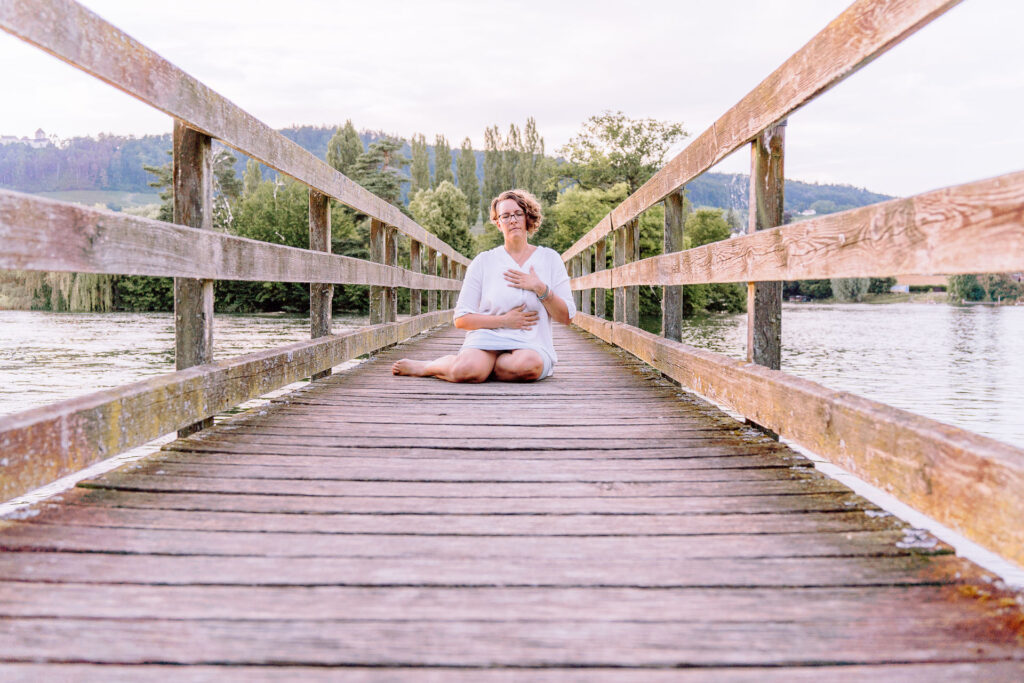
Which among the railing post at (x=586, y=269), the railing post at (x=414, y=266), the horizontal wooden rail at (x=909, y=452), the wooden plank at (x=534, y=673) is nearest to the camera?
the wooden plank at (x=534, y=673)

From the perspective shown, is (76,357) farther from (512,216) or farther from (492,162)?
(492,162)

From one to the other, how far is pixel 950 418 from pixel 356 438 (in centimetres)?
587

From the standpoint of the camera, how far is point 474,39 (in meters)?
37.3

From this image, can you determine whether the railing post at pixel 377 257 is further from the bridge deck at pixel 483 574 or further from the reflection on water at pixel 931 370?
the reflection on water at pixel 931 370

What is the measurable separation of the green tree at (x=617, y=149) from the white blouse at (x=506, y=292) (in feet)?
133

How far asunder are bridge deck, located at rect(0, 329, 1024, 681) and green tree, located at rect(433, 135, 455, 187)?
5874 cm

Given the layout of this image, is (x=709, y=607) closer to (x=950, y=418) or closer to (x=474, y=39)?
(x=950, y=418)

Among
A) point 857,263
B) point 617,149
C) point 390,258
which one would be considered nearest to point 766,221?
point 857,263

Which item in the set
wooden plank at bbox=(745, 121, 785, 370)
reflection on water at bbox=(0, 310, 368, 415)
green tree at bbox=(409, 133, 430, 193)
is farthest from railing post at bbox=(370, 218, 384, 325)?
green tree at bbox=(409, 133, 430, 193)

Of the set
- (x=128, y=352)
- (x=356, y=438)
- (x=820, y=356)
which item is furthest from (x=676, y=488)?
(x=820, y=356)

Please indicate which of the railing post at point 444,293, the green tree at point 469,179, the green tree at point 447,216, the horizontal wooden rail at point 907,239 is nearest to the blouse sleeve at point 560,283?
the horizontal wooden rail at point 907,239

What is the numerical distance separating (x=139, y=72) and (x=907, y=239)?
1.90m

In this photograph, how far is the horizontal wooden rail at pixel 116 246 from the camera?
58.1 inches

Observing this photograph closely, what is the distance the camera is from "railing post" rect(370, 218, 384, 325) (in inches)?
205
